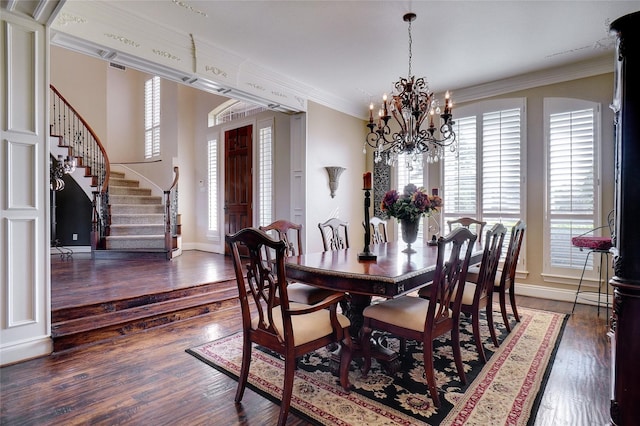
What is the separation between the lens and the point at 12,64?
250cm

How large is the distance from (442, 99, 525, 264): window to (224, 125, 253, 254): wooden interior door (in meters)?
3.50

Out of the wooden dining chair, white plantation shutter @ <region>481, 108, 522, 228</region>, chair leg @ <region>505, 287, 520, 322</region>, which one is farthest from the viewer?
white plantation shutter @ <region>481, 108, 522, 228</region>

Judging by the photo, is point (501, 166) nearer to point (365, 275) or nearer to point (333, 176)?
point (333, 176)

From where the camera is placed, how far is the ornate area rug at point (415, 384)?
1900 millimetres

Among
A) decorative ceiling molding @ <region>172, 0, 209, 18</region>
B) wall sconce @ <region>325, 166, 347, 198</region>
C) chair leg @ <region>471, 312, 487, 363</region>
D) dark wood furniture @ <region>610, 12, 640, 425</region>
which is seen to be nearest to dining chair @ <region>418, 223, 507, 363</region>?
chair leg @ <region>471, 312, 487, 363</region>

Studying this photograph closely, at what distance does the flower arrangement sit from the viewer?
9.67ft

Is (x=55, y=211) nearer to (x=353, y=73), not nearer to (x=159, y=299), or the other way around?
(x=159, y=299)

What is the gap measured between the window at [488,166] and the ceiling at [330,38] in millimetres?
492

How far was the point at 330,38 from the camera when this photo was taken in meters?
3.53

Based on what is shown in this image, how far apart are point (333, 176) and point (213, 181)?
3.10 meters

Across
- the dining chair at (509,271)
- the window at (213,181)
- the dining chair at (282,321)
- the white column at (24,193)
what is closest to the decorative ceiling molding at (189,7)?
the white column at (24,193)

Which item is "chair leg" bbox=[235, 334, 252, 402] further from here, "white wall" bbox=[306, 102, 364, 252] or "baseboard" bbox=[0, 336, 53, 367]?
"white wall" bbox=[306, 102, 364, 252]

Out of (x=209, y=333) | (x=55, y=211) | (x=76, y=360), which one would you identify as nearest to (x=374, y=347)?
(x=209, y=333)

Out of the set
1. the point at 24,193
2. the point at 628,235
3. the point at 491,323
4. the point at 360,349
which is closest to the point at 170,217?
the point at 24,193
